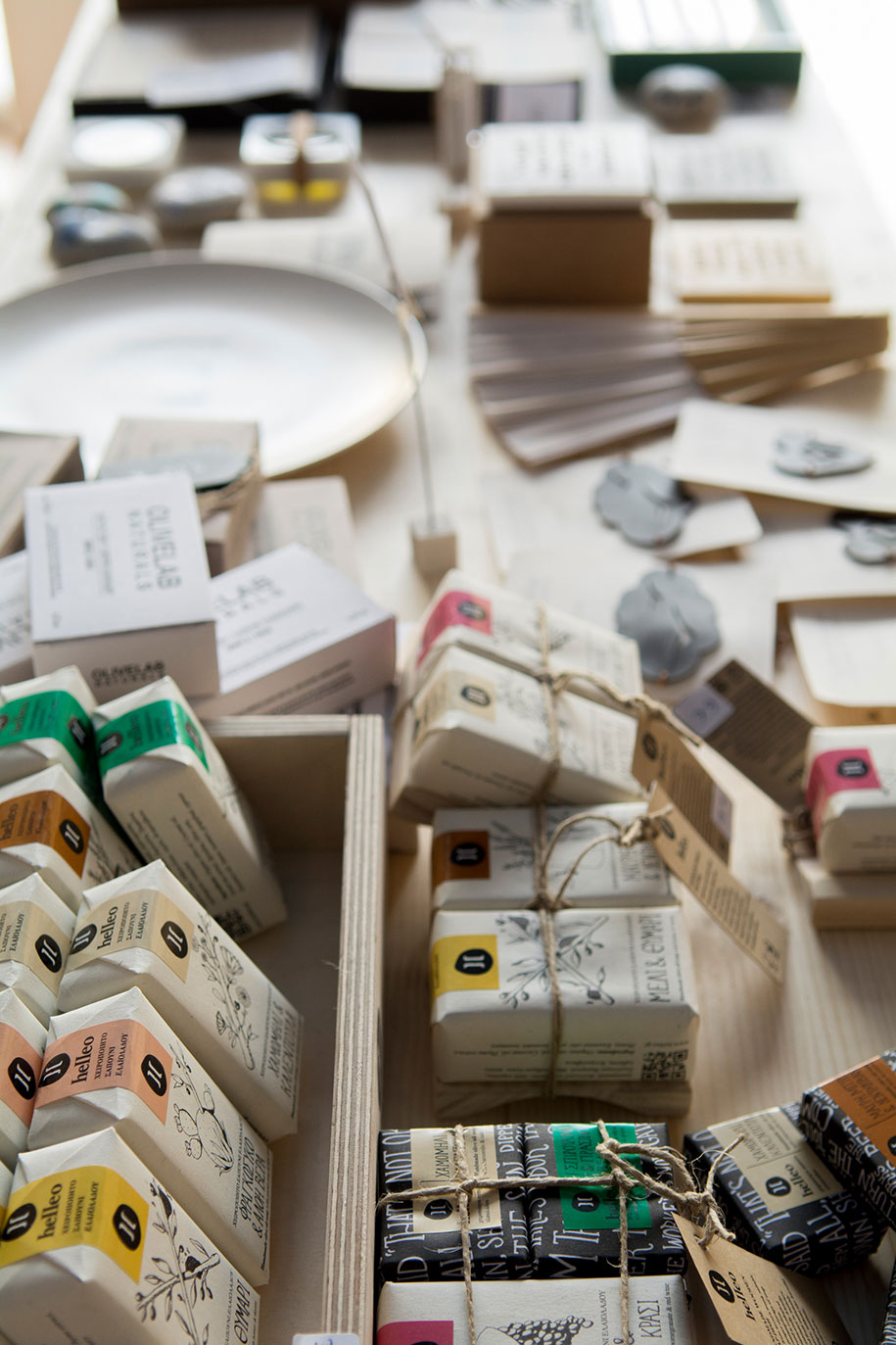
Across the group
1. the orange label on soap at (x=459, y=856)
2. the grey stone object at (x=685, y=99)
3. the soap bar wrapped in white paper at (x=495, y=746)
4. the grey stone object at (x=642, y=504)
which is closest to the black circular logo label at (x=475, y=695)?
the soap bar wrapped in white paper at (x=495, y=746)

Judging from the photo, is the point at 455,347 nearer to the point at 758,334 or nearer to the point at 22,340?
the point at 758,334

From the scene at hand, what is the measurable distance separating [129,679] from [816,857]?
62cm

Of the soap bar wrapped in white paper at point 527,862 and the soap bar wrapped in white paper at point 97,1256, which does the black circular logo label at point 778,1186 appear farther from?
the soap bar wrapped in white paper at point 97,1256

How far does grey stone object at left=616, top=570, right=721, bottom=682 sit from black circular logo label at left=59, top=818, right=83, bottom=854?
63cm

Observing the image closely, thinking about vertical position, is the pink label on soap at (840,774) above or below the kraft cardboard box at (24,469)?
below

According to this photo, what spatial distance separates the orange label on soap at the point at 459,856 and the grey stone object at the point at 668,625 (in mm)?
372

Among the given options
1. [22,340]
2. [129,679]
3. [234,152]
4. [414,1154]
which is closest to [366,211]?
[234,152]

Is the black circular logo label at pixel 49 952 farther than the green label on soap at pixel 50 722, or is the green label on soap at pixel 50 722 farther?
the green label on soap at pixel 50 722

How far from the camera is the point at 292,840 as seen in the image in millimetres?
1061

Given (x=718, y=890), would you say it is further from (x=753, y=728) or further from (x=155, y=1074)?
(x=155, y=1074)

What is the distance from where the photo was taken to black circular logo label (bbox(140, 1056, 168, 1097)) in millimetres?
662

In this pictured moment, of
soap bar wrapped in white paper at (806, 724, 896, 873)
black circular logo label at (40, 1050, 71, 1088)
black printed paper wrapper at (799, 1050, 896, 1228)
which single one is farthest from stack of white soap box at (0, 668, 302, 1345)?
soap bar wrapped in white paper at (806, 724, 896, 873)

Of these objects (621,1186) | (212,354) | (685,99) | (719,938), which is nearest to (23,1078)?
(621,1186)

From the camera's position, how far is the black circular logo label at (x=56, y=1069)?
0.66 metres
